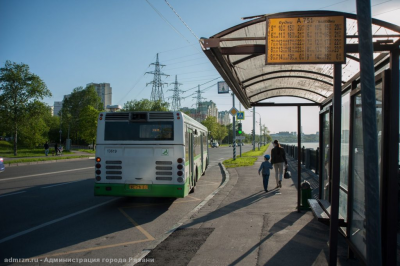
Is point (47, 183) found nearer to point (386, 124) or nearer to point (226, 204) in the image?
point (226, 204)

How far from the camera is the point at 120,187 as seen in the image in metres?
9.16

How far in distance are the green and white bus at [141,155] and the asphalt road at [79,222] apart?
660 mm

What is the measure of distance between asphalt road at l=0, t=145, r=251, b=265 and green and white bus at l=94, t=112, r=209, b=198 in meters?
0.66

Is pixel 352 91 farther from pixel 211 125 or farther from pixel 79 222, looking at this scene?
pixel 211 125

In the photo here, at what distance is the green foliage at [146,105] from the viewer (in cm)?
6385

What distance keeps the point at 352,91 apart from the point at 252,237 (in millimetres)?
3110

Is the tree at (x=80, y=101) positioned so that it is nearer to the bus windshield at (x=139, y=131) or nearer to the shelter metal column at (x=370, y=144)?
the bus windshield at (x=139, y=131)

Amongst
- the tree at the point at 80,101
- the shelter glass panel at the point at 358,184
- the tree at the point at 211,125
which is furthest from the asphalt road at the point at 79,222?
the tree at the point at 211,125

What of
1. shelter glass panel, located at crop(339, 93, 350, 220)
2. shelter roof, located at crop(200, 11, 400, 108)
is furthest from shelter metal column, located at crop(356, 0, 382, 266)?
shelter glass panel, located at crop(339, 93, 350, 220)

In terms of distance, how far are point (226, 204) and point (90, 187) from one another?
21.1 feet

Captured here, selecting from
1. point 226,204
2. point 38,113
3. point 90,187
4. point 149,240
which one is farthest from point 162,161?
point 38,113

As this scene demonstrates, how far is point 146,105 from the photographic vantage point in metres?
71.1

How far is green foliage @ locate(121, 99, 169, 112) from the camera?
209 feet

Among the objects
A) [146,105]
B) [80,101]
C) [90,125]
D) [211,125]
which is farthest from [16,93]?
[211,125]
